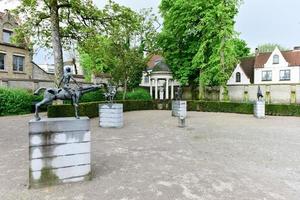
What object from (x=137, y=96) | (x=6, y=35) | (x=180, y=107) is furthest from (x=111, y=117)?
(x=6, y=35)

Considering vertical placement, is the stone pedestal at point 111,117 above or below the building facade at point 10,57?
below

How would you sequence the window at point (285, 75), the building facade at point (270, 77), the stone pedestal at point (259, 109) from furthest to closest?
the window at point (285, 75), the building facade at point (270, 77), the stone pedestal at point (259, 109)

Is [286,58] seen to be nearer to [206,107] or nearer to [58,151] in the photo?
[206,107]

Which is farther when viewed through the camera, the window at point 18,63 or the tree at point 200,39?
the window at point 18,63

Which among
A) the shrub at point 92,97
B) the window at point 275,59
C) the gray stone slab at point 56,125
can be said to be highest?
the window at point 275,59

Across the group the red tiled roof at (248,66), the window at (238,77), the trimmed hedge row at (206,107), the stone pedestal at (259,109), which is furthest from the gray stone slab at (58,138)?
the red tiled roof at (248,66)

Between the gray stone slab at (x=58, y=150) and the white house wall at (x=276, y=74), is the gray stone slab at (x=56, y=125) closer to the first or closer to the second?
the gray stone slab at (x=58, y=150)

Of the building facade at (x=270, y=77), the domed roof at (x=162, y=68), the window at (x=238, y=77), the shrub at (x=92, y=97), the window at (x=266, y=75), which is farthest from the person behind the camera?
the window at (x=238, y=77)

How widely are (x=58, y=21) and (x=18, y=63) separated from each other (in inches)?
508

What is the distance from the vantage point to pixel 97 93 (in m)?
21.3

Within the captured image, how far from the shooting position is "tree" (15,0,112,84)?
51.8 ft

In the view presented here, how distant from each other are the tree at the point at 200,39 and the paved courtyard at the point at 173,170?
51.5 feet

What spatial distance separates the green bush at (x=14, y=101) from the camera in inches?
618

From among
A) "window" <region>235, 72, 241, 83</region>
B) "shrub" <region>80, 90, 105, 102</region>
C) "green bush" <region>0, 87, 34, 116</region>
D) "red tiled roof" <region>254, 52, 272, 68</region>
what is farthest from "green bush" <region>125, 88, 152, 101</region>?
"red tiled roof" <region>254, 52, 272, 68</region>
